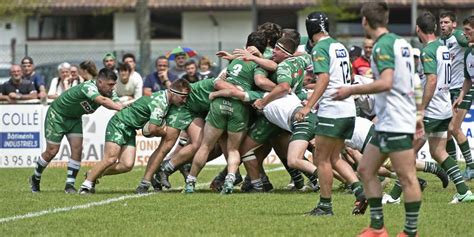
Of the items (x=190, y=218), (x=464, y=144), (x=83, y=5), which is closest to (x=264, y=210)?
(x=190, y=218)

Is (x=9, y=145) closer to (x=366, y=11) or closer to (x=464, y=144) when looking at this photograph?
(x=464, y=144)

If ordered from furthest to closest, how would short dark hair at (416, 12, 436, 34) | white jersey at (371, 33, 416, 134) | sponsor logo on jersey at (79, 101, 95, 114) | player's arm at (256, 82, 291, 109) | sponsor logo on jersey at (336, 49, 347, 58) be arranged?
sponsor logo on jersey at (79, 101, 95, 114) → player's arm at (256, 82, 291, 109) → short dark hair at (416, 12, 436, 34) → sponsor logo on jersey at (336, 49, 347, 58) → white jersey at (371, 33, 416, 134)

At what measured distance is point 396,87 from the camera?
382 inches

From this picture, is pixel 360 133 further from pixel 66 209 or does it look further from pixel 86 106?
pixel 86 106

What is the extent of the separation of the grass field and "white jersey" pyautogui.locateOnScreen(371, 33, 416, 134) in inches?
47.5

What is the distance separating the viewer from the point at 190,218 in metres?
11.8

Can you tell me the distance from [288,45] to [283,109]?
2.82ft

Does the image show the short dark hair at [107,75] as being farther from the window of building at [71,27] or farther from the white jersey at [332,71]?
the window of building at [71,27]

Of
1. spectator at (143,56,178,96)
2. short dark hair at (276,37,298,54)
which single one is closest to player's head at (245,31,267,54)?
short dark hair at (276,37,298,54)

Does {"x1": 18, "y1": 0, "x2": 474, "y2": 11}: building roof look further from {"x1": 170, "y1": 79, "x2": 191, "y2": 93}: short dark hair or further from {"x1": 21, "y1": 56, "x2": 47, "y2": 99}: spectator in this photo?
{"x1": 170, "y1": 79, "x2": 191, "y2": 93}: short dark hair

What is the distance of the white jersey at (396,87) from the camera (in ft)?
31.6

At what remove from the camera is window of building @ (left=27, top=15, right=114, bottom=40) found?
164ft

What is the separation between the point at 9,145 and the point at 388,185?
8.97 meters

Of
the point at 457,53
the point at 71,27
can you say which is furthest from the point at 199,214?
the point at 71,27
